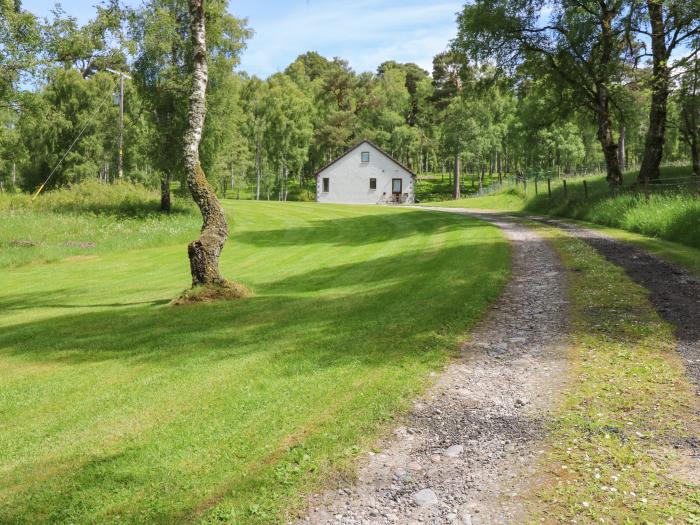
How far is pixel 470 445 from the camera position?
4.07 meters

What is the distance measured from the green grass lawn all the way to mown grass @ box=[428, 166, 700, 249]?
642cm

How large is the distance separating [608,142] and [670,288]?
18.1 metres

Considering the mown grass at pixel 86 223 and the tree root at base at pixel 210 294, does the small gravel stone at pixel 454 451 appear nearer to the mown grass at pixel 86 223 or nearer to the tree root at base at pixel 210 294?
the tree root at base at pixel 210 294

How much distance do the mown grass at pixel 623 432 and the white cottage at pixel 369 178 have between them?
173ft

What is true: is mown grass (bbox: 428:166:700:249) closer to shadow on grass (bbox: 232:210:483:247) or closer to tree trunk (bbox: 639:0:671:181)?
tree trunk (bbox: 639:0:671:181)

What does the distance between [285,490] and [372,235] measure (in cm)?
1925

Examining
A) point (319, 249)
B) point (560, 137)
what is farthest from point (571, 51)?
point (560, 137)

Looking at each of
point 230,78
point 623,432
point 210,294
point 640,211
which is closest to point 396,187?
point 230,78

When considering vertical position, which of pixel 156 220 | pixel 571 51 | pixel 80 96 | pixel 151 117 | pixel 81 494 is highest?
pixel 80 96

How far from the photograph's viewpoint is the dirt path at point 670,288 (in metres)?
6.07

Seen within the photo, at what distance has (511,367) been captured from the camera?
18.7ft

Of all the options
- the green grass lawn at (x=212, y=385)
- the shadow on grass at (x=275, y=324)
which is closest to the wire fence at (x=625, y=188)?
the green grass lawn at (x=212, y=385)

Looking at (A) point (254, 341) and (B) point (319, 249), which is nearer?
(A) point (254, 341)

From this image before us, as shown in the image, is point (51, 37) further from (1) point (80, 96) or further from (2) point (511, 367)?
(1) point (80, 96)
